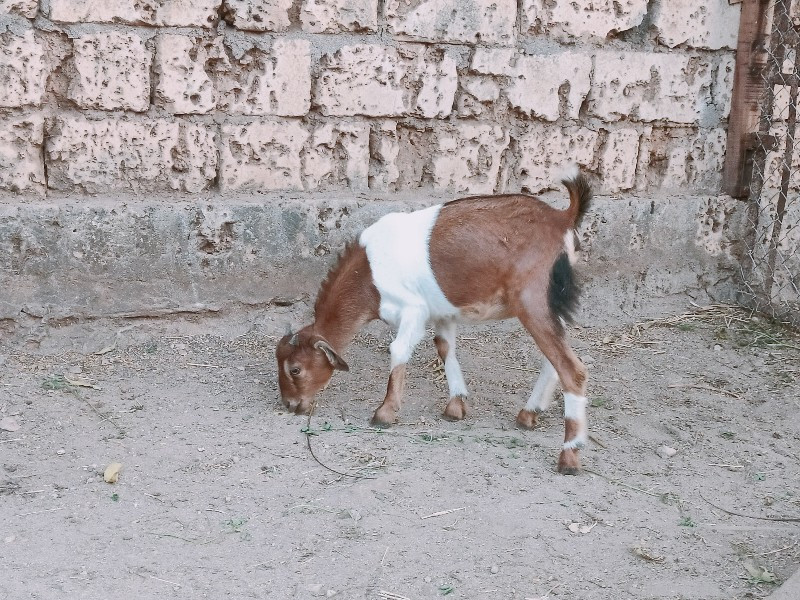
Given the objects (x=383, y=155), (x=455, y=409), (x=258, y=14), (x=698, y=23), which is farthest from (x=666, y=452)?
(x=258, y=14)

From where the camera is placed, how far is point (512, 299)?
450cm

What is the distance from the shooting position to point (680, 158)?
641 centimetres

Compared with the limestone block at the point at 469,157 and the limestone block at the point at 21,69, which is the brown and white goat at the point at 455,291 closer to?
the limestone block at the point at 469,157

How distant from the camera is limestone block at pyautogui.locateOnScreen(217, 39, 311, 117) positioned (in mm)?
5406

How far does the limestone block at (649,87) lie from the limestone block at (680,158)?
0.12 m

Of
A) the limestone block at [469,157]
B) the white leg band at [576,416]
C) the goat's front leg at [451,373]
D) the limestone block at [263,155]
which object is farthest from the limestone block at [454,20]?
the white leg band at [576,416]

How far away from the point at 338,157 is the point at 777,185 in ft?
9.84

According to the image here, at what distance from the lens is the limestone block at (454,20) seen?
5.60 m

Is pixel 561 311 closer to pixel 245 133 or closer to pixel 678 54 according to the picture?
pixel 245 133

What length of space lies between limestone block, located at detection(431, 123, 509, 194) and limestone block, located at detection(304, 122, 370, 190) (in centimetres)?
45

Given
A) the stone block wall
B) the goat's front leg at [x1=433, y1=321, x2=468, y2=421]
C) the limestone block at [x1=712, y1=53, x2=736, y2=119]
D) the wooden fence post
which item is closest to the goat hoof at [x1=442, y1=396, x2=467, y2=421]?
the goat's front leg at [x1=433, y1=321, x2=468, y2=421]

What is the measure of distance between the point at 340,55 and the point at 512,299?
1.92 m

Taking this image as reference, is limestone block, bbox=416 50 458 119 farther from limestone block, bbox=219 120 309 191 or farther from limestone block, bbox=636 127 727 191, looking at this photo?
limestone block, bbox=636 127 727 191

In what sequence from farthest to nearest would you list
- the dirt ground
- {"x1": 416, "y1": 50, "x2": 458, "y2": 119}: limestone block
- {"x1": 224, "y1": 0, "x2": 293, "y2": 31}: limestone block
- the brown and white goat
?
{"x1": 416, "y1": 50, "x2": 458, "y2": 119}: limestone block < {"x1": 224, "y1": 0, "x2": 293, "y2": 31}: limestone block < the brown and white goat < the dirt ground
